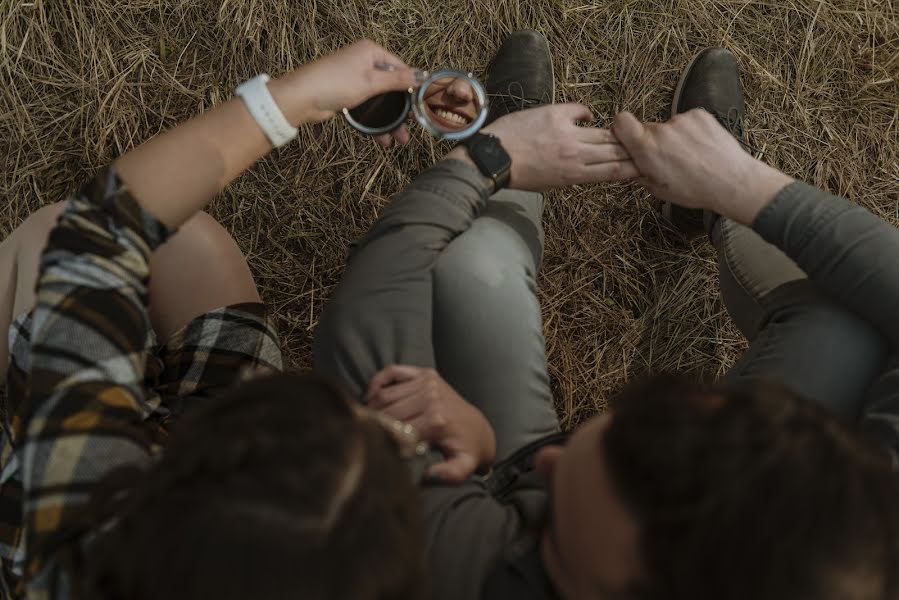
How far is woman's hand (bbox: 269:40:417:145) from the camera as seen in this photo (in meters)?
1.19

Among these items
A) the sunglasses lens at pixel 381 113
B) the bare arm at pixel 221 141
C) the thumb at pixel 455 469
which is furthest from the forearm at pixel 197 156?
the thumb at pixel 455 469

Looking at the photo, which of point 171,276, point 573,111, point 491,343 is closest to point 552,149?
point 573,111

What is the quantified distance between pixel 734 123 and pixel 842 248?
0.70 meters

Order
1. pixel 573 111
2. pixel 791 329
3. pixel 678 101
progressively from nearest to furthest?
pixel 791 329
pixel 573 111
pixel 678 101

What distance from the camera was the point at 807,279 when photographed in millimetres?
1427

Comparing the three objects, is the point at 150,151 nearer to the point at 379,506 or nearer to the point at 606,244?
the point at 379,506

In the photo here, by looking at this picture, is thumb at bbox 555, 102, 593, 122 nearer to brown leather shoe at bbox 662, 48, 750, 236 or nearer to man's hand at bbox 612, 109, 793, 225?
man's hand at bbox 612, 109, 793, 225

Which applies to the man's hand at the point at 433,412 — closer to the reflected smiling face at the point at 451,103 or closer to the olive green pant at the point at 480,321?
the olive green pant at the point at 480,321

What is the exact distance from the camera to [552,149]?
60.8 inches

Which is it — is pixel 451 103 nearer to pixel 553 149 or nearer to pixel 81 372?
pixel 553 149

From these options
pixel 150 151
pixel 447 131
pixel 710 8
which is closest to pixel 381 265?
pixel 447 131

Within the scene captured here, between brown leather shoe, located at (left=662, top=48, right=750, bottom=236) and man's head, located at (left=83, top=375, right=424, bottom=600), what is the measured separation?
4.48ft

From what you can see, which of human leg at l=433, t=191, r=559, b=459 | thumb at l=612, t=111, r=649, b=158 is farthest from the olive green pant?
thumb at l=612, t=111, r=649, b=158

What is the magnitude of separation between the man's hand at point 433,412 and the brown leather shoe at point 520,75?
2.80 ft
